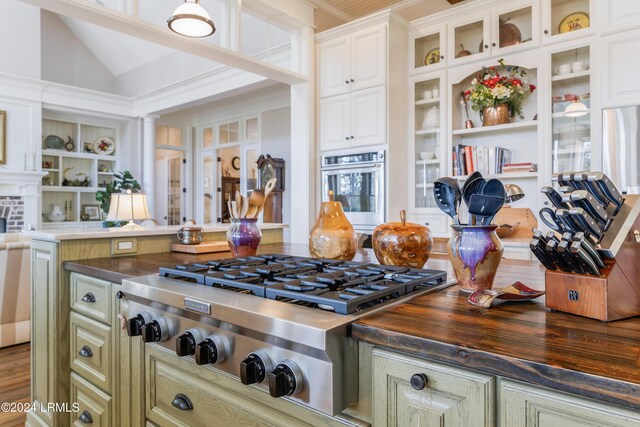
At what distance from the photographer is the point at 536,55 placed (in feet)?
10.3

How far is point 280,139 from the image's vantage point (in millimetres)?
6145

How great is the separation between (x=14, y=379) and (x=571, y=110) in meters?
4.28

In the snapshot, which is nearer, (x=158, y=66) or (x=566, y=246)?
(x=566, y=246)

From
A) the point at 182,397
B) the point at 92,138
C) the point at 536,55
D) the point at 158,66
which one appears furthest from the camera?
the point at 92,138

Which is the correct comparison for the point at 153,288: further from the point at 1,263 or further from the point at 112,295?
the point at 1,263

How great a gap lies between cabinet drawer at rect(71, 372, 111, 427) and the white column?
5748 mm

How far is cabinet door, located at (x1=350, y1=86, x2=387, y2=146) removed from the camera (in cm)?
365

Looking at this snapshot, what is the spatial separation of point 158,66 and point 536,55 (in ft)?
19.1

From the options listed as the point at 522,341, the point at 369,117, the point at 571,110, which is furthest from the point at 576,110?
the point at 522,341

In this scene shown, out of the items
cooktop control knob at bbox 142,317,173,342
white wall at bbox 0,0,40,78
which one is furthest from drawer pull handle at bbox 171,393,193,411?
white wall at bbox 0,0,40,78

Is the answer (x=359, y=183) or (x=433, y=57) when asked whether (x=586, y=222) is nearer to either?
(x=359, y=183)

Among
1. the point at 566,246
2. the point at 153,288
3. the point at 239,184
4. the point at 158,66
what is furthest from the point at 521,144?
the point at 158,66

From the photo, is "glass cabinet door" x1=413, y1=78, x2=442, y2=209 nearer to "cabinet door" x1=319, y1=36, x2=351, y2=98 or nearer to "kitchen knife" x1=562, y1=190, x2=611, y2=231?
"cabinet door" x1=319, y1=36, x2=351, y2=98

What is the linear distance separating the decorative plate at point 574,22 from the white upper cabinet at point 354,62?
137 centimetres
